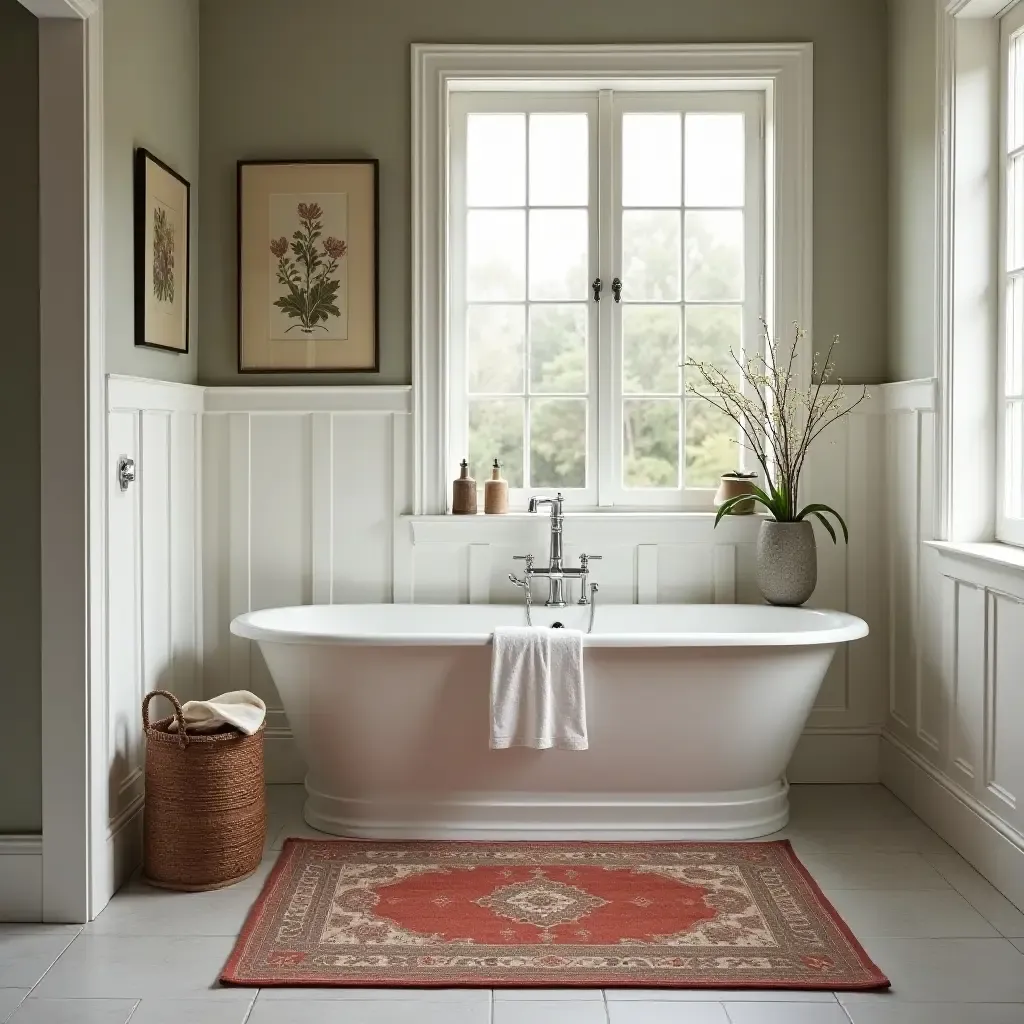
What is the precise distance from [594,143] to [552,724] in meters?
2.14

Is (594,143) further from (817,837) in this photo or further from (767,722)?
(817,837)

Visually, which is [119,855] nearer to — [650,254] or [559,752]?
[559,752]

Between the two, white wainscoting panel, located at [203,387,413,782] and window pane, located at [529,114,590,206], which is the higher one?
window pane, located at [529,114,590,206]

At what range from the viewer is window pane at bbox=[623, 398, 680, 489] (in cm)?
434

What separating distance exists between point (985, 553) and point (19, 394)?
259 centimetres

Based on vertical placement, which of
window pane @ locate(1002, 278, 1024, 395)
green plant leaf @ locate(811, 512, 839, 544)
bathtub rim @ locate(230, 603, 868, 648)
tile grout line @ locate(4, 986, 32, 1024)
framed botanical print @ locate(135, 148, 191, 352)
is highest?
framed botanical print @ locate(135, 148, 191, 352)

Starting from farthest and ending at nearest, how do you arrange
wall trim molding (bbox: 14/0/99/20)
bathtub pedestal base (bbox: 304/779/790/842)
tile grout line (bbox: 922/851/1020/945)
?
bathtub pedestal base (bbox: 304/779/790/842) → tile grout line (bbox: 922/851/1020/945) → wall trim molding (bbox: 14/0/99/20)

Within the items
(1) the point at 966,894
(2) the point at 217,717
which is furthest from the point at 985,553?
(2) the point at 217,717

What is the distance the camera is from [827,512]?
4.20m

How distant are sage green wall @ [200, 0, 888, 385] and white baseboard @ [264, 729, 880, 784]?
1.26 metres

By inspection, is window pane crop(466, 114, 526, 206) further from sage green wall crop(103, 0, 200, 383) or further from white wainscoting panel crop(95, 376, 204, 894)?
white wainscoting panel crop(95, 376, 204, 894)

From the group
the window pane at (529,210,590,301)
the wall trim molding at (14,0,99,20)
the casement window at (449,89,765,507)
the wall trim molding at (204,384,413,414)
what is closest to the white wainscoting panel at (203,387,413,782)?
the wall trim molding at (204,384,413,414)

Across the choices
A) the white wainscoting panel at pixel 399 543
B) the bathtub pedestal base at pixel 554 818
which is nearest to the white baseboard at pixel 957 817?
the white wainscoting panel at pixel 399 543

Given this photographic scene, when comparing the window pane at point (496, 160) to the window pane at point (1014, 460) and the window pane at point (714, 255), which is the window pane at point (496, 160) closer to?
the window pane at point (714, 255)
